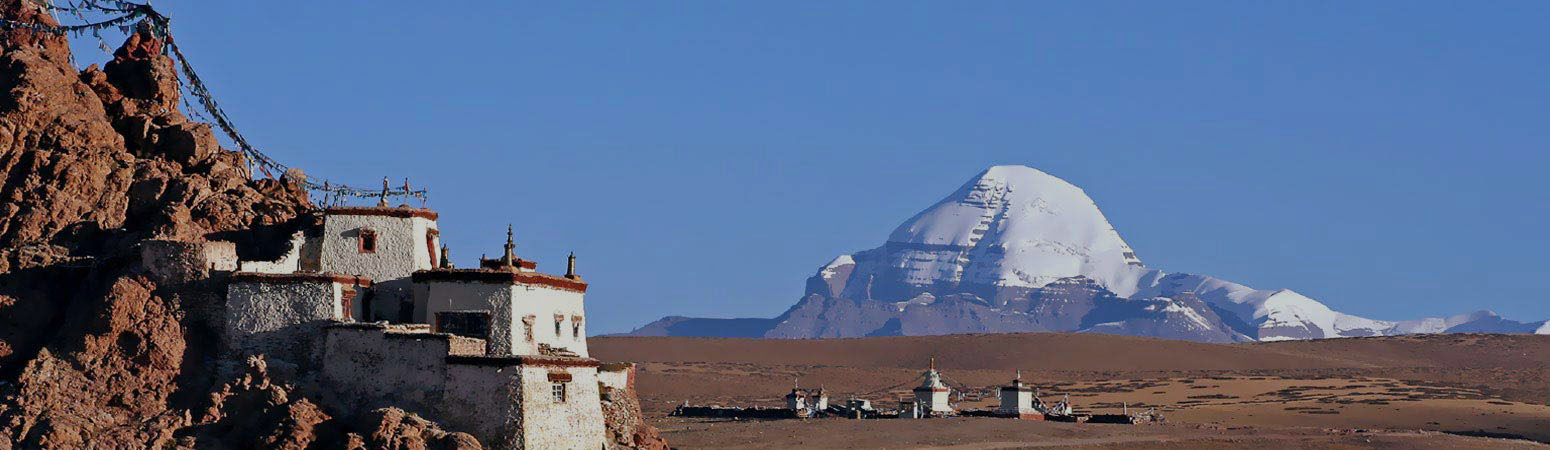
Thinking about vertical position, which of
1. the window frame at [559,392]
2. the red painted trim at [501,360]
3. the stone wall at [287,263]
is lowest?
the window frame at [559,392]

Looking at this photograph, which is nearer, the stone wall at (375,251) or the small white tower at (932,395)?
the stone wall at (375,251)

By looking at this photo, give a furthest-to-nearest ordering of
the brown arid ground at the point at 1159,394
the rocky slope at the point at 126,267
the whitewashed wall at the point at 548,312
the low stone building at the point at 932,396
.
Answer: the low stone building at the point at 932,396, the brown arid ground at the point at 1159,394, the whitewashed wall at the point at 548,312, the rocky slope at the point at 126,267

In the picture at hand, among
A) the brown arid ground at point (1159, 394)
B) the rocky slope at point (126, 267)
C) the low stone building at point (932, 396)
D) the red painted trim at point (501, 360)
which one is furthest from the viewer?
the low stone building at point (932, 396)

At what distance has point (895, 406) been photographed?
434 feet

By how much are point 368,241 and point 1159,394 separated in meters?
95.7

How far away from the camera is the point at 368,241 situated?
199 feet

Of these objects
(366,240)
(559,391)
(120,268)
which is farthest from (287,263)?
(559,391)

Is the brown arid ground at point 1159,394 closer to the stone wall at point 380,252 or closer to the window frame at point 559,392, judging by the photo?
the stone wall at point 380,252

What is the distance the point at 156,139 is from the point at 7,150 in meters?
4.08

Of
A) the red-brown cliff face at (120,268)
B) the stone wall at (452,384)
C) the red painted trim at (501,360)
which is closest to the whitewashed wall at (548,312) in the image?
the red painted trim at (501,360)

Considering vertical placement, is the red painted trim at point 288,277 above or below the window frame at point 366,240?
below

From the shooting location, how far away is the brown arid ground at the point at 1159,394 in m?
93.8

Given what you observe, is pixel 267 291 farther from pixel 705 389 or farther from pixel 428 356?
pixel 705 389

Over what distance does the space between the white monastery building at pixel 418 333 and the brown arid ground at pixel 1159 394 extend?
26706mm
